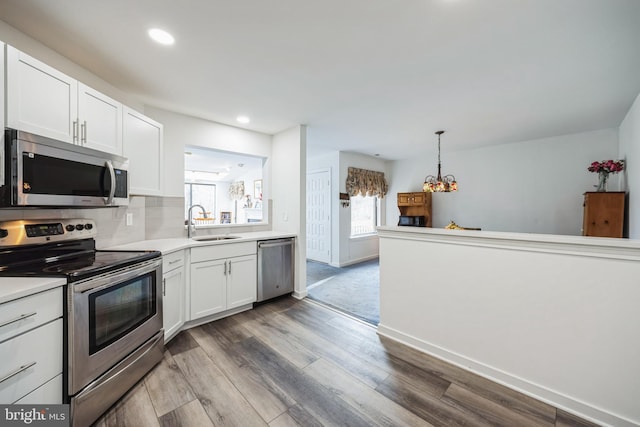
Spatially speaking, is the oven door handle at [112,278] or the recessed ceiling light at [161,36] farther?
the recessed ceiling light at [161,36]

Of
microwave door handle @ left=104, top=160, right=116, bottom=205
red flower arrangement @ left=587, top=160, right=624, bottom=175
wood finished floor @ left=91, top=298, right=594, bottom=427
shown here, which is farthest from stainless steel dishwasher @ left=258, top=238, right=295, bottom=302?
red flower arrangement @ left=587, top=160, right=624, bottom=175

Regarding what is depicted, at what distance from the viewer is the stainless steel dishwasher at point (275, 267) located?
325 cm

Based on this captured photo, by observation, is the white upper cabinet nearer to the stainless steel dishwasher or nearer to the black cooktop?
the black cooktop

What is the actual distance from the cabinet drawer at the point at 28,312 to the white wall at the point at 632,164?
5.07 metres

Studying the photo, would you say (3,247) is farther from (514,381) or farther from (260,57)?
(514,381)

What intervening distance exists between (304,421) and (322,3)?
2530 millimetres

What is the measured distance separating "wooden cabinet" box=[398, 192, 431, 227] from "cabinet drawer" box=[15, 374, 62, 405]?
5884mm

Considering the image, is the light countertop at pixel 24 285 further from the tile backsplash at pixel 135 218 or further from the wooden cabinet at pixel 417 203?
the wooden cabinet at pixel 417 203

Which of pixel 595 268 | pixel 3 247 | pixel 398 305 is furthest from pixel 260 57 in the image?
pixel 595 268

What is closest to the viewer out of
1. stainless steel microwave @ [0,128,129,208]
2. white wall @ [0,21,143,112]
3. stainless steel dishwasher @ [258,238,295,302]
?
stainless steel microwave @ [0,128,129,208]

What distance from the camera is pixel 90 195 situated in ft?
5.95

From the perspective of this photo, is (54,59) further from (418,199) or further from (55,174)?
(418,199)

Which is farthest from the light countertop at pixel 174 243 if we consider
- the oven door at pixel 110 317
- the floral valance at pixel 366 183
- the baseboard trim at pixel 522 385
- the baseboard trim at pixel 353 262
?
the floral valance at pixel 366 183

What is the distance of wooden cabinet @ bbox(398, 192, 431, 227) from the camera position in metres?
5.77
